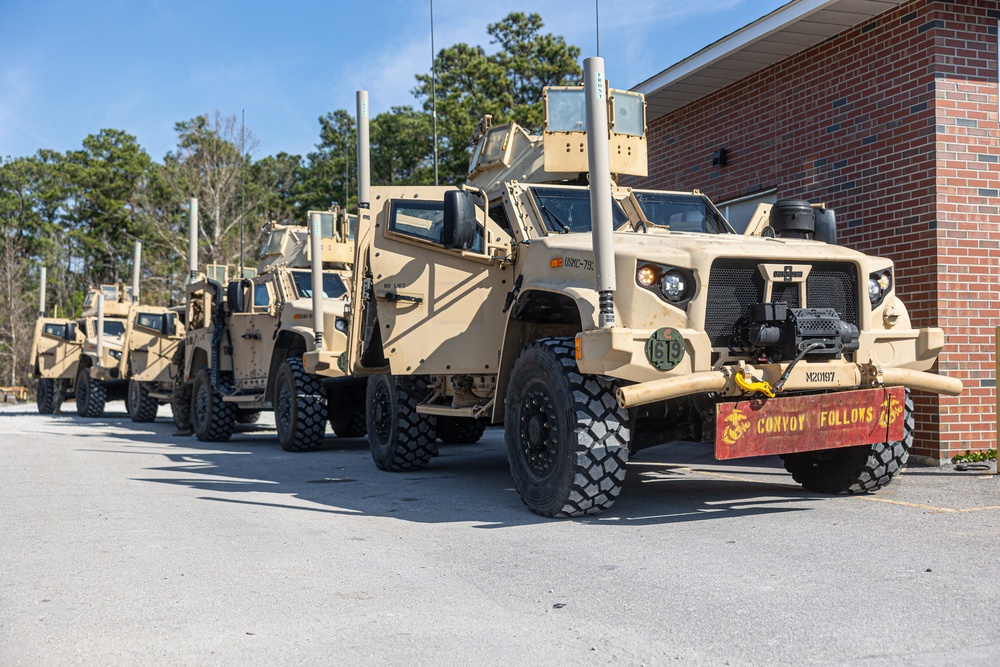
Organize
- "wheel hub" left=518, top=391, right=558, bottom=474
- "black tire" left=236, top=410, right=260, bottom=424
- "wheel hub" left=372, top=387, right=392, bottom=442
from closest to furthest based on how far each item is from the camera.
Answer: "wheel hub" left=518, top=391, right=558, bottom=474
"wheel hub" left=372, top=387, right=392, bottom=442
"black tire" left=236, top=410, right=260, bottom=424


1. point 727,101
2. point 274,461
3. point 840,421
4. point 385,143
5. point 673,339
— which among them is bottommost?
point 274,461

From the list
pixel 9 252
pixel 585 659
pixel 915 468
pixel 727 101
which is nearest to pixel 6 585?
pixel 585 659

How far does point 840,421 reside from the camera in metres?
5.89

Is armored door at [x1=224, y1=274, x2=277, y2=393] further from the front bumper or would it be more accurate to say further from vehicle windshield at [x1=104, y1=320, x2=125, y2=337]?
vehicle windshield at [x1=104, y1=320, x2=125, y2=337]

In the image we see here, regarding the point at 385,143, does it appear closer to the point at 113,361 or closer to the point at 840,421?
the point at 113,361

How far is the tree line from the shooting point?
111 ft

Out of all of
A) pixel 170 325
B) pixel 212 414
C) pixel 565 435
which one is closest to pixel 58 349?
pixel 170 325

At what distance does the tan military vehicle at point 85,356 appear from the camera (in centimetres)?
2209

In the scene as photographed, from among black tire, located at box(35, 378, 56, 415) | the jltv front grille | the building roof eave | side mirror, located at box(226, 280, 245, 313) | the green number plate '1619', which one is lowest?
black tire, located at box(35, 378, 56, 415)

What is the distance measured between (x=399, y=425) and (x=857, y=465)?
13.0ft

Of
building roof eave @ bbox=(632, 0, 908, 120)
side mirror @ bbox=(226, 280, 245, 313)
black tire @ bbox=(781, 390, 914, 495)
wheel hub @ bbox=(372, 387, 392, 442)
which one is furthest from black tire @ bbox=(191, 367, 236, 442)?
black tire @ bbox=(781, 390, 914, 495)

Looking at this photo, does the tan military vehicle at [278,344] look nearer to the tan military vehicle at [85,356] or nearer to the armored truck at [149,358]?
the armored truck at [149,358]

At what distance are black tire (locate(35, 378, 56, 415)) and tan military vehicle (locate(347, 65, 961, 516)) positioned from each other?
20412mm

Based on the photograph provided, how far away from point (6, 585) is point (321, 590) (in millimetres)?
1520
